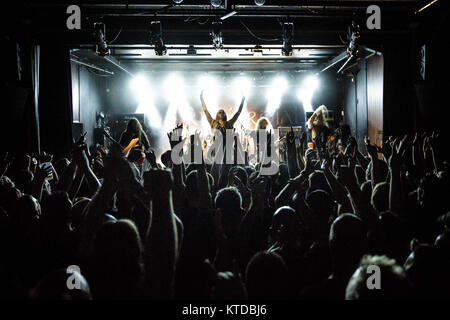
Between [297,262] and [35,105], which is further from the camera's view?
[35,105]

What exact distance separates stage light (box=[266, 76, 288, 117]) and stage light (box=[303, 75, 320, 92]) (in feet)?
2.91

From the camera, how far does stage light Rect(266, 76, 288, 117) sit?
1658cm

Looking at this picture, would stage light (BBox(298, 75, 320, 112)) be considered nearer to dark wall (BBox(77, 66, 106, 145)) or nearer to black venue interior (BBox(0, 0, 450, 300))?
black venue interior (BBox(0, 0, 450, 300))

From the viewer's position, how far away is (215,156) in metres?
4.56

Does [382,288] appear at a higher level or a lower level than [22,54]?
lower

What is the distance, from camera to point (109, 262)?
1473mm

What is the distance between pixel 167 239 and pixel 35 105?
24.6 feet

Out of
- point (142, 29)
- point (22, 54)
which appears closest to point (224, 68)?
point (142, 29)

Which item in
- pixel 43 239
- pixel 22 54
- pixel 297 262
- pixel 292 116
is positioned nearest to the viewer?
pixel 297 262

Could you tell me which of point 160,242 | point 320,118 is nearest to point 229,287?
point 160,242

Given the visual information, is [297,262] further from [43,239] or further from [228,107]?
[228,107]

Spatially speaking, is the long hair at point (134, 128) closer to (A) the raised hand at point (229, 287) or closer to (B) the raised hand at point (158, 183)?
(B) the raised hand at point (158, 183)

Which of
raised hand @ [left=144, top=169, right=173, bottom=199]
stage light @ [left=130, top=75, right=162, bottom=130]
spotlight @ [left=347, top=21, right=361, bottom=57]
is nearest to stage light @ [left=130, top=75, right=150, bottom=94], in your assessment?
stage light @ [left=130, top=75, right=162, bottom=130]

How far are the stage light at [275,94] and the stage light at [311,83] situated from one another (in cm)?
89
